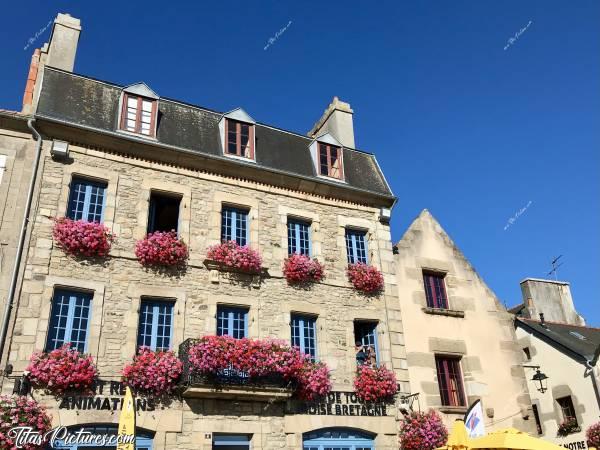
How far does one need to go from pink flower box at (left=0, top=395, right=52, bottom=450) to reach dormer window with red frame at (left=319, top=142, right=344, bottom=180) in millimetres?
8769

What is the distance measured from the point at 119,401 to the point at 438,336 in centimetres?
804

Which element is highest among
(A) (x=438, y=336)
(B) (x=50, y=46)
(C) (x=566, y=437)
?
(B) (x=50, y=46)

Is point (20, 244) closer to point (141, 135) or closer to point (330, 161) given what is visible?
point (141, 135)

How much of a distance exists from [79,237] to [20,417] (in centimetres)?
346

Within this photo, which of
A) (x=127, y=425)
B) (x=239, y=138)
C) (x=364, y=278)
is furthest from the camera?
(x=239, y=138)

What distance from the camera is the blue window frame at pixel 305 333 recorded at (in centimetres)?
1284

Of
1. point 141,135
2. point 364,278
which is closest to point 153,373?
point 141,135

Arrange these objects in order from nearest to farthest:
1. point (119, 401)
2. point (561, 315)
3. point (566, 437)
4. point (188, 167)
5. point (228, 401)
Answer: point (119, 401)
point (228, 401)
point (188, 167)
point (566, 437)
point (561, 315)

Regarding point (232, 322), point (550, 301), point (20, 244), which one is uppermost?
point (550, 301)

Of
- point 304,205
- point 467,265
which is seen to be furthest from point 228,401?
point 467,265

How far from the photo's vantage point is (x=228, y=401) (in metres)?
11.3

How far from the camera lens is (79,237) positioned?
1112cm

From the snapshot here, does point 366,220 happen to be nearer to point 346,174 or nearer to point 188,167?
point 346,174

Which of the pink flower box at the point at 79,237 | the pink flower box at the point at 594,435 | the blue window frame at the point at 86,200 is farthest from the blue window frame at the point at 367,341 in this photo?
the pink flower box at the point at 594,435
